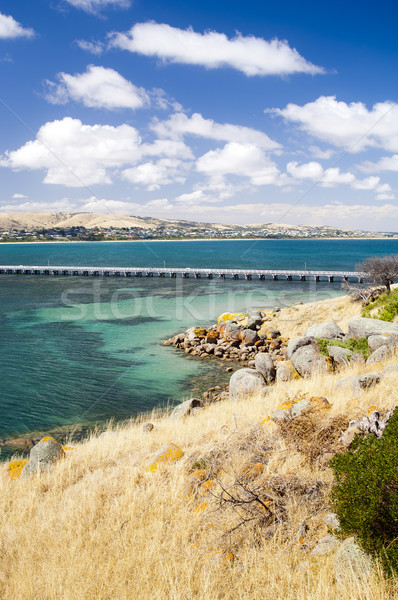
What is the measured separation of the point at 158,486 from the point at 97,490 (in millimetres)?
1019

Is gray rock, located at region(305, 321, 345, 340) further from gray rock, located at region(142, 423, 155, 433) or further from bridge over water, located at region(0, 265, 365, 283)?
bridge over water, located at region(0, 265, 365, 283)

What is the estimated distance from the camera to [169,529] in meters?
5.58

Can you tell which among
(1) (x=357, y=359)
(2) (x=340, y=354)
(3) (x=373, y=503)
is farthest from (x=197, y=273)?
(3) (x=373, y=503)

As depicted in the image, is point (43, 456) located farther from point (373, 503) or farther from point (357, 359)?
point (357, 359)

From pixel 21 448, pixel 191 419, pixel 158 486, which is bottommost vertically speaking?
pixel 21 448

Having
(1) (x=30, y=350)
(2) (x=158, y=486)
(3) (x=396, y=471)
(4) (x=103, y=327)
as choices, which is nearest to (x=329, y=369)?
(2) (x=158, y=486)

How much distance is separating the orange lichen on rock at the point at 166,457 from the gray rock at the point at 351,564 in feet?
12.8

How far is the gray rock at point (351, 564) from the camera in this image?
4.05 meters

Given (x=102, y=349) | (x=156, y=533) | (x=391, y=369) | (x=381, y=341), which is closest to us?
(x=156, y=533)

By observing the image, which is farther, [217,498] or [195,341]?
[195,341]

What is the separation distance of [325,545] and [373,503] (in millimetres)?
830

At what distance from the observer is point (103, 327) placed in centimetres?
3328

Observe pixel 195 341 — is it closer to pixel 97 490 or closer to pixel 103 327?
pixel 103 327

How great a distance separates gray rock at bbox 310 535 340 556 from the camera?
15.1 ft
